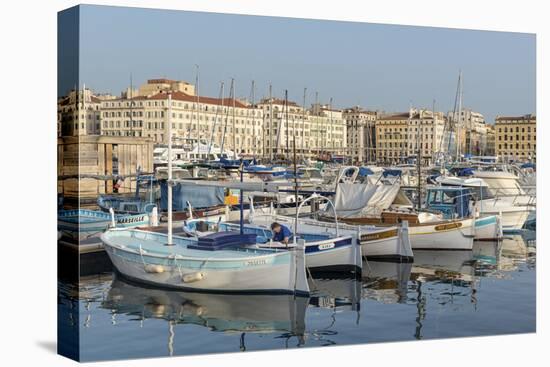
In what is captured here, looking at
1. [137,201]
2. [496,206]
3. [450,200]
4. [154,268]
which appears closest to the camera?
[154,268]

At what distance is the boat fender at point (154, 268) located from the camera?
11797mm

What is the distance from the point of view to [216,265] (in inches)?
456

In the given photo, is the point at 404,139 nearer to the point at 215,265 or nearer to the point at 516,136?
the point at 516,136

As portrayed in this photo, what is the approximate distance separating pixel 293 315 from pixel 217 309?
0.97 m

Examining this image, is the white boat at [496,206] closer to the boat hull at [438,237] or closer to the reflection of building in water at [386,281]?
the boat hull at [438,237]

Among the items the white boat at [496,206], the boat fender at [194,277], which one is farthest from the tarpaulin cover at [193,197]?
the boat fender at [194,277]

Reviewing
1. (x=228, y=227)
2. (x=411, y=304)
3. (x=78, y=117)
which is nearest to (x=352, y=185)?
(x=228, y=227)

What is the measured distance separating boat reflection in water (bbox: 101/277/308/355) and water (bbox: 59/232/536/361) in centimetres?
1

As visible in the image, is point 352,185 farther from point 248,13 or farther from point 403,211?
point 248,13

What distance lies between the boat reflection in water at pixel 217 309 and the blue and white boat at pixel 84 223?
3.08 feet

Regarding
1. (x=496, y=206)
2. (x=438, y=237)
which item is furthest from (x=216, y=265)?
(x=496, y=206)

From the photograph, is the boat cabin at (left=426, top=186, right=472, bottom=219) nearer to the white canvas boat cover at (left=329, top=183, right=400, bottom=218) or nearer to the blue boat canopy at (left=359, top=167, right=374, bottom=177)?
the white canvas boat cover at (left=329, top=183, right=400, bottom=218)

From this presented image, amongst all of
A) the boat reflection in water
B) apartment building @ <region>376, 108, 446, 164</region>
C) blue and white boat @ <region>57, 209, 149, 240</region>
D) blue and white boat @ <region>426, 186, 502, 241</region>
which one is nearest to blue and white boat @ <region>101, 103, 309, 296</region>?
the boat reflection in water

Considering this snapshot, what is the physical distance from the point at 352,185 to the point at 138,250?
741cm
